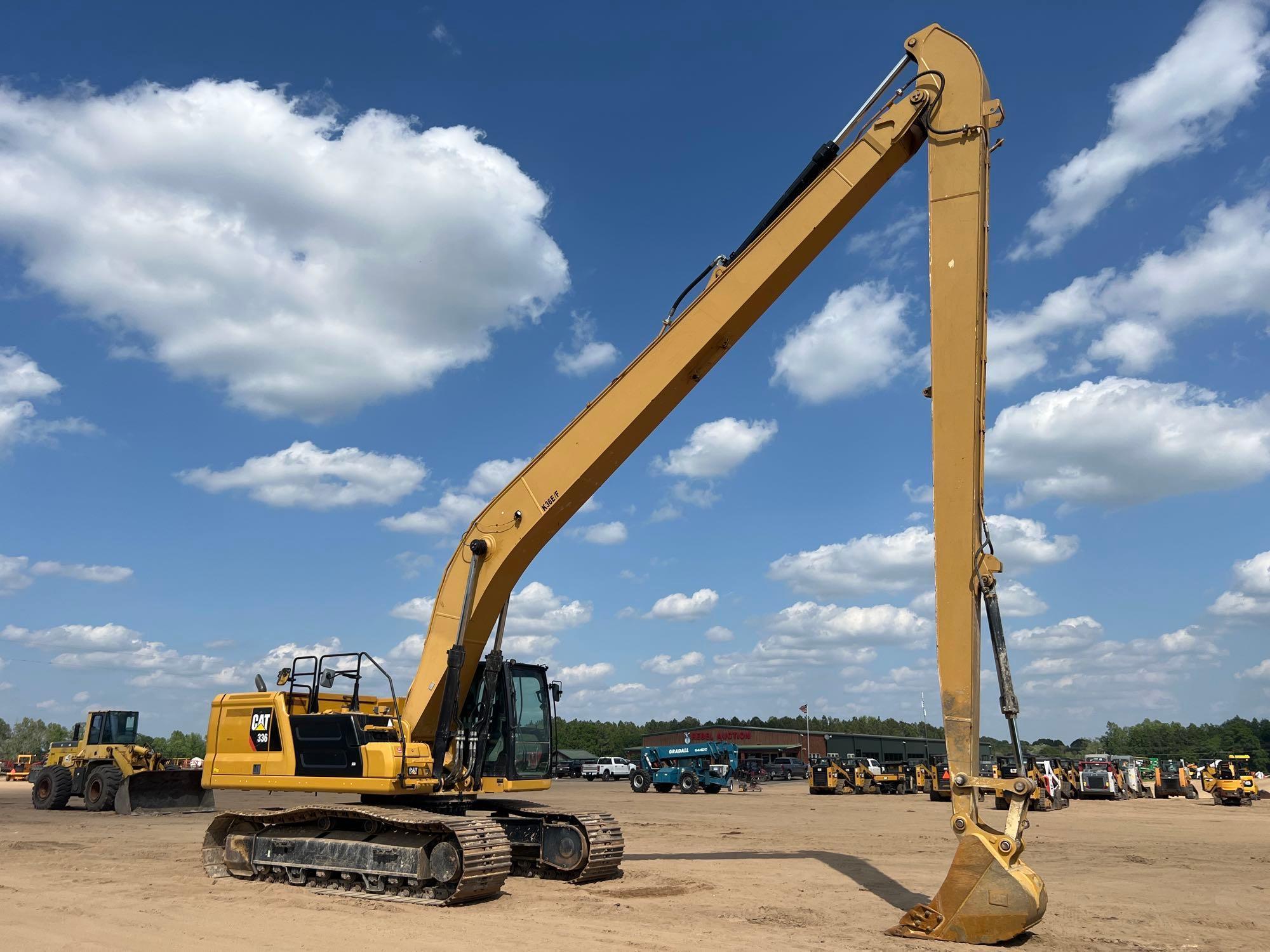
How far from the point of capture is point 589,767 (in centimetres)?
6462

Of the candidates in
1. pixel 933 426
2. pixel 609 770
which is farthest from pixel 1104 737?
pixel 933 426

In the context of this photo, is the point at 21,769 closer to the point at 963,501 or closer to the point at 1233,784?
the point at 1233,784

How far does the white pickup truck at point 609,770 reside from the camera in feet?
207

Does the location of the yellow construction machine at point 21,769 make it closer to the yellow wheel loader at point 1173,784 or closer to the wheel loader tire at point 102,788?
the wheel loader tire at point 102,788

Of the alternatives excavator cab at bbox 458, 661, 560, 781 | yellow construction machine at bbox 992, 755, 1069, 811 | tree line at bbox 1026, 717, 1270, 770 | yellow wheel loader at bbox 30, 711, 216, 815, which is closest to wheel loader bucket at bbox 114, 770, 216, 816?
yellow wheel loader at bbox 30, 711, 216, 815

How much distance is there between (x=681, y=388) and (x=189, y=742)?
11618cm

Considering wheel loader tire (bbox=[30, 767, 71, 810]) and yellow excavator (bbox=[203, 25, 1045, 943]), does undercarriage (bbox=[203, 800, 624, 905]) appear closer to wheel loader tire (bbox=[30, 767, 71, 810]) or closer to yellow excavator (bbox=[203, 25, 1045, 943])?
yellow excavator (bbox=[203, 25, 1045, 943])

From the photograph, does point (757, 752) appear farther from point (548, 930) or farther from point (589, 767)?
point (548, 930)

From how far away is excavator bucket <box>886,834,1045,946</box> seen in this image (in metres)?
7.75

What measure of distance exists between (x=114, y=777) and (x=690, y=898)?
22.9 metres

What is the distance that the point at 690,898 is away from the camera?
1098 cm

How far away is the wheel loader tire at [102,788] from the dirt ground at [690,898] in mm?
6243

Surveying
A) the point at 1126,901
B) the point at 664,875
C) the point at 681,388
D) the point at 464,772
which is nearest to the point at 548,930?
the point at 464,772

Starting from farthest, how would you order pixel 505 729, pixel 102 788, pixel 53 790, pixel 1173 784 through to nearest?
pixel 1173 784
pixel 53 790
pixel 102 788
pixel 505 729
